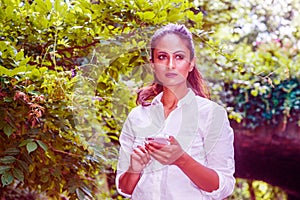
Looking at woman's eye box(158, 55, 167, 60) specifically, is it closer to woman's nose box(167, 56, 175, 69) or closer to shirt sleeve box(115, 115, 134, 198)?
woman's nose box(167, 56, 175, 69)

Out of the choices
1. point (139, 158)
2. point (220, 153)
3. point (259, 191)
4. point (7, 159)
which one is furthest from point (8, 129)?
point (259, 191)

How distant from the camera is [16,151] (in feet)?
4.66

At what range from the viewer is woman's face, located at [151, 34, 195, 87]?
1074 mm

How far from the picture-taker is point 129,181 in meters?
1.07

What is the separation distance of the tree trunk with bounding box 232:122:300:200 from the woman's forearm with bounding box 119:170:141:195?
7.76 feet

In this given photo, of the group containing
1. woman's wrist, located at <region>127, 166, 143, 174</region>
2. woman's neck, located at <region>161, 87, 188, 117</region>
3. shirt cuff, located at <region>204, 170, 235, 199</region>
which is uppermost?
woman's neck, located at <region>161, 87, 188, 117</region>

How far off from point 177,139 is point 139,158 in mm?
95

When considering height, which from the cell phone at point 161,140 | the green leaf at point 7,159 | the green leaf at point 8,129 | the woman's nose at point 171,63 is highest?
the woman's nose at point 171,63

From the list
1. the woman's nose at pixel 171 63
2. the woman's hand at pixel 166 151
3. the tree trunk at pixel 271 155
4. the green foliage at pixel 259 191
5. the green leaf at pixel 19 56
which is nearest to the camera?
the woman's hand at pixel 166 151

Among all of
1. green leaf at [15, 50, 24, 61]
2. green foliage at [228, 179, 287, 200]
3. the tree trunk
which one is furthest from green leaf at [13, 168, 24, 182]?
green foliage at [228, 179, 287, 200]

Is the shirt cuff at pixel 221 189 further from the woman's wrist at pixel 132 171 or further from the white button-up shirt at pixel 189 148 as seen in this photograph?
the woman's wrist at pixel 132 171

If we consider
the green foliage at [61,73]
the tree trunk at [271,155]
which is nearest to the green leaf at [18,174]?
the green foliage at [61,73]

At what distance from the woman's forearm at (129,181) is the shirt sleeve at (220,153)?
15 cm

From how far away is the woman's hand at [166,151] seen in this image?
96cm
